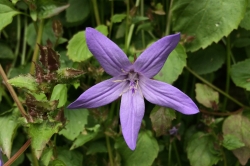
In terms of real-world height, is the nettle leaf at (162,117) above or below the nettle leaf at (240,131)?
above

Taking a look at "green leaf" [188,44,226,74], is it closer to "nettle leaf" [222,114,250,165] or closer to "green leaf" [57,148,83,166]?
"nettle leaf" [222,114,250,165]

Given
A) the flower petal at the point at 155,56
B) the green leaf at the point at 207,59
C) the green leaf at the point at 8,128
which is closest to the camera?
the flower petal at the point at 155,56

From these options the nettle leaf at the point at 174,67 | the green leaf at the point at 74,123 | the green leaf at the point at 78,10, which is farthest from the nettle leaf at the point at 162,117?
the green leaf at the point at 78,10

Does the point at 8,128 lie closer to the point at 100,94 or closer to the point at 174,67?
the point at 100,94

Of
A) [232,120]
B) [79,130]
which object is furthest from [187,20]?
[79,130]

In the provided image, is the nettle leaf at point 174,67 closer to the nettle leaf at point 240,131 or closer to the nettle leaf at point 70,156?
the nettle leaf at point 240,131

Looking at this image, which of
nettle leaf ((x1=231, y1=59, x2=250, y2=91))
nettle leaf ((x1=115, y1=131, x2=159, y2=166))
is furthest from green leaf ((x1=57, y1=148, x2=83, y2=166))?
nettle leaf ((x1=231, y1=59, x2=250, y2=91))

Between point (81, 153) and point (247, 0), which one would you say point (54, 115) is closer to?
point (81, 153)
